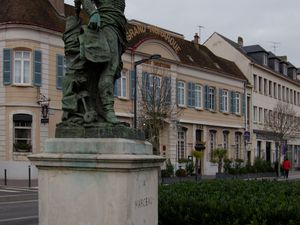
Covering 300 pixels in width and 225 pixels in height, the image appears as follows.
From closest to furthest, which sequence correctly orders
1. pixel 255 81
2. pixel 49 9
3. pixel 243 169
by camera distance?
1. pixel 49 9
2. pixel 243 169
3. pixel 255 81

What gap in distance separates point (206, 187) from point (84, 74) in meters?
5.03

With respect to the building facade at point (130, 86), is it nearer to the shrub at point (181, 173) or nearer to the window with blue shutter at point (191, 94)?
the window with blue shutter at point (191, 94)

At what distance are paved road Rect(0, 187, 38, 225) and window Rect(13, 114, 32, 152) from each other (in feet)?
19.5

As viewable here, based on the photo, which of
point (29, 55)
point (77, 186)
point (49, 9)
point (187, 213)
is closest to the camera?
point (77, 186)

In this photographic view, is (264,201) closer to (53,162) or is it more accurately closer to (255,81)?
(53,162)

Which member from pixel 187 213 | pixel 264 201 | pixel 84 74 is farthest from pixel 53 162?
pixel 264 201

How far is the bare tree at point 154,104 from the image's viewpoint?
107ft

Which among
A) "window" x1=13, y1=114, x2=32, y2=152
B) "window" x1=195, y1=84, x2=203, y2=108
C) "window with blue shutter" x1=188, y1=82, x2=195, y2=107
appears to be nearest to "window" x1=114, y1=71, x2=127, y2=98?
"window" x1=13, y1=114, x2=32, y2=152

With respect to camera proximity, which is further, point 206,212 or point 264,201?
point 264,201

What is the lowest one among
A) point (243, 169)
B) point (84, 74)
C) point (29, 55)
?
point (243, 169)

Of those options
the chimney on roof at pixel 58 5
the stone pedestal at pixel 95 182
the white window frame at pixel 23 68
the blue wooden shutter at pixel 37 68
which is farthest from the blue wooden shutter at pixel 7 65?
the stone pedestal at pixel 95 182

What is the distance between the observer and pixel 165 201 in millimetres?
8375

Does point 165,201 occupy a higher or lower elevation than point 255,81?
lower

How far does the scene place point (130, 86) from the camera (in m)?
37.8
